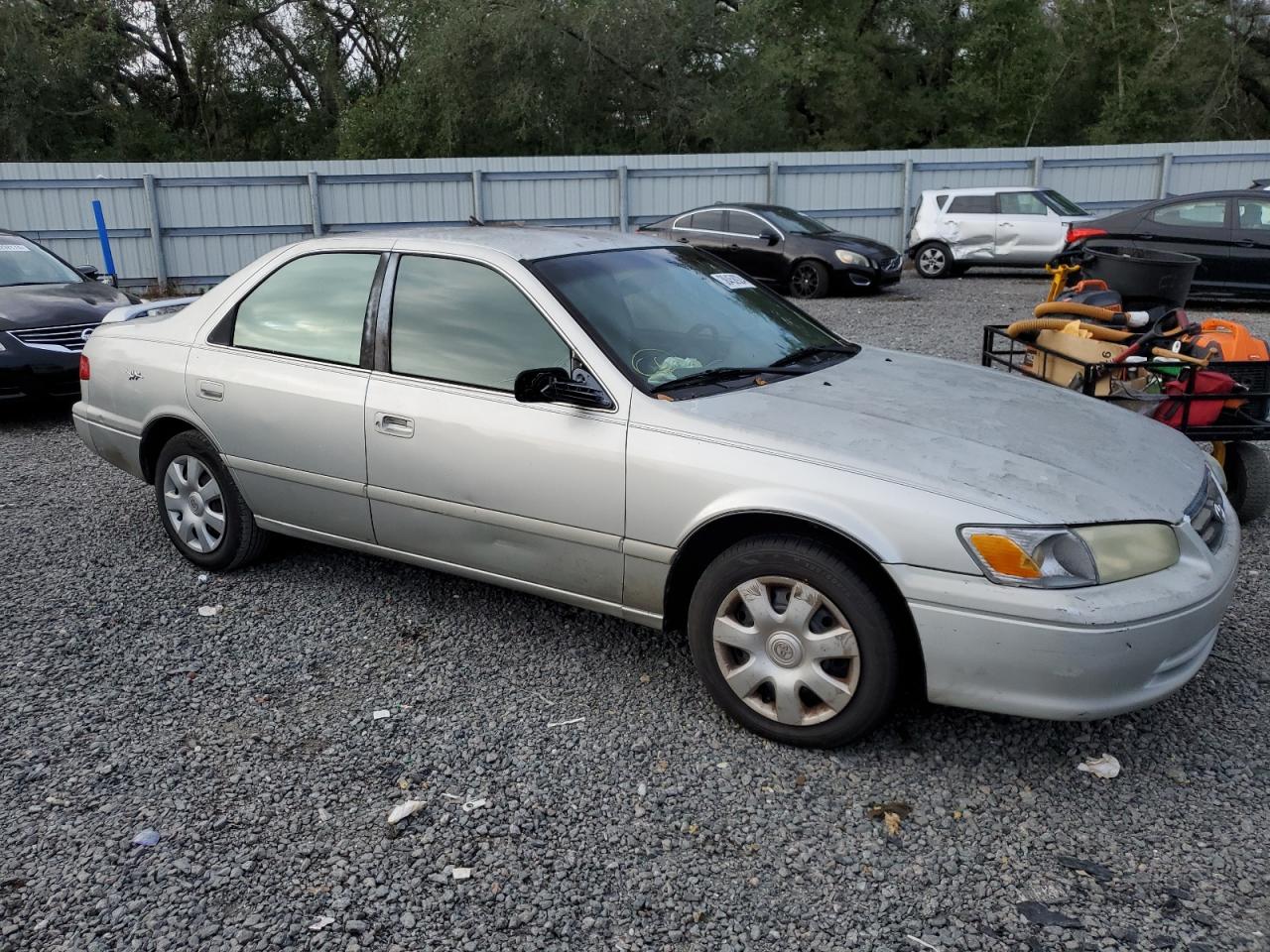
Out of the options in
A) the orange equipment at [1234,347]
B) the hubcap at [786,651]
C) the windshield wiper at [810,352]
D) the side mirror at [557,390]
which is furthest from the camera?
the orange equipment at [1234,347]

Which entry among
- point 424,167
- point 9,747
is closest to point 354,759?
point 9,747

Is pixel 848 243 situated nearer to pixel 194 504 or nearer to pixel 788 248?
pixel 788 248

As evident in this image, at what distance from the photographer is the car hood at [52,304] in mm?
8250

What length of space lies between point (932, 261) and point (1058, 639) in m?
15.9

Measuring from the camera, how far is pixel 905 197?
19969 millimetres

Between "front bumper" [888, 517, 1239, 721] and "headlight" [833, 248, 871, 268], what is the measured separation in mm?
12637

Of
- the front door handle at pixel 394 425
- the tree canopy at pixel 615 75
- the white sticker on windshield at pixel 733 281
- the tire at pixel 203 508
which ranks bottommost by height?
the tire at pixel 203 508

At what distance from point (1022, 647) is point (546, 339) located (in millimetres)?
1933

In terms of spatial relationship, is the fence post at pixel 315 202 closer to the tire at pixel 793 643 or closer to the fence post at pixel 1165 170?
the fence post at pixel 1165 170

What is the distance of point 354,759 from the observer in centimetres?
343

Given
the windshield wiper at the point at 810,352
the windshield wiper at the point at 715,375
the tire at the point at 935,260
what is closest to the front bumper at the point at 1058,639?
the windshield wiper at the point at 715,375

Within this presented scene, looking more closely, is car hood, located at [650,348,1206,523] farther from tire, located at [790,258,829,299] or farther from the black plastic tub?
tire, located at [790,258,829,299]

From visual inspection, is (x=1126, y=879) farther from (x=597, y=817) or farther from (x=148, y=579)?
(x=148, y=579)

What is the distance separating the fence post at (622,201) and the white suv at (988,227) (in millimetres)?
4918
